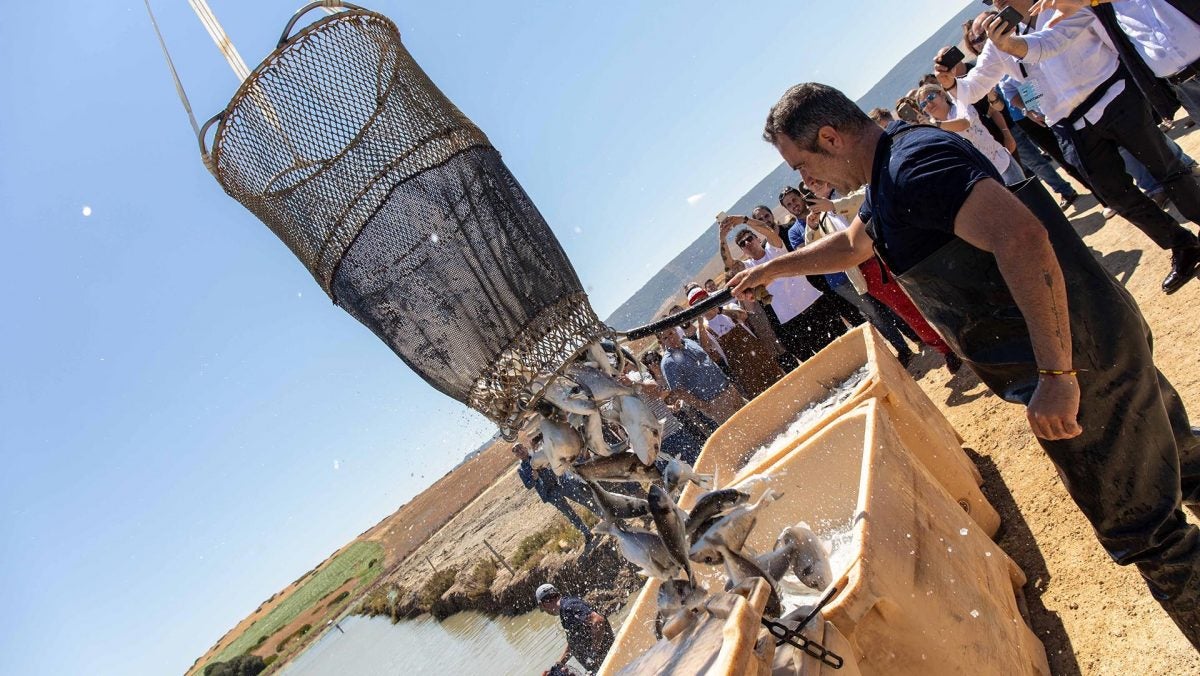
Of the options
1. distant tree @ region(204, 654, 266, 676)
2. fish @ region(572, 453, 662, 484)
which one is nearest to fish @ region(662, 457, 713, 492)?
fish @ region(572, 453, 662, 484)

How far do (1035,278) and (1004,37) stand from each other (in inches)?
94.6

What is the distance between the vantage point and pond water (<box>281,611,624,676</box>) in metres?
11.5

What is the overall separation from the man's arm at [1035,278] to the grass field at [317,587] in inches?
2152

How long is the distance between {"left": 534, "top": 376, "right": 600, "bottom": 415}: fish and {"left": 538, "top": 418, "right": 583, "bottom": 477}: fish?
0.08 meters

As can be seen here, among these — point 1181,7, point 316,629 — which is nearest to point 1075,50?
point 1181,7

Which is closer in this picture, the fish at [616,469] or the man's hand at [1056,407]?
the man's hand at [1056,407]

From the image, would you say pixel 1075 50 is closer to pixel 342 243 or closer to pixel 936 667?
pixel 936 667

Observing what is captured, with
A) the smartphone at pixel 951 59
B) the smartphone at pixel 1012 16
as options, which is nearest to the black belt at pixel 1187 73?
the smartphone at pixel 1012 16

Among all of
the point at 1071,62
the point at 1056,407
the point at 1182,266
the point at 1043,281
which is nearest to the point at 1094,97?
the point at 1071,62

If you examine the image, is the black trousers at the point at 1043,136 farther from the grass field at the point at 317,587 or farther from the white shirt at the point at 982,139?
the grass field at the point at 317,587

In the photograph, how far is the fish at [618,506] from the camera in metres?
2.78

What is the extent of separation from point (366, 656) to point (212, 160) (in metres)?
27.8

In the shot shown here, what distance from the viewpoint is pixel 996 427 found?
496cm

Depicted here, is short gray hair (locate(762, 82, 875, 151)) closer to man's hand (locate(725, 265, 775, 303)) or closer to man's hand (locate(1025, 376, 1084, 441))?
man's hand (locate(725, 265, 775, 303))
